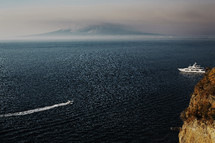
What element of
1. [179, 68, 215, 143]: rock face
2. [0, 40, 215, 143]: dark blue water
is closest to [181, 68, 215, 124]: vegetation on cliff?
[179, 68, 215, 143]: rock face

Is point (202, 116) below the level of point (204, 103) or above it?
below

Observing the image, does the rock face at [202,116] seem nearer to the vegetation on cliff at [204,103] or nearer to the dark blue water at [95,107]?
the vegetation on cliff at [204,103]

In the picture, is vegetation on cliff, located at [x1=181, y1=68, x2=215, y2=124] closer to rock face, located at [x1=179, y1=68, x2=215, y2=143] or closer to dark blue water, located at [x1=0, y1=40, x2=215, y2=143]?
rock face, located at [x1=179, y1=68, x2=215, y2=143]

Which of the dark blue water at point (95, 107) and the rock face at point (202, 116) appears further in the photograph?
the dark blue water at point (95, 107)

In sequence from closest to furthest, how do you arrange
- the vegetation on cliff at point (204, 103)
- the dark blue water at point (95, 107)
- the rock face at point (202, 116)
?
the rock face at point (202, 116), the vegetation on cliff at point (204, 103), the dark blue water at point (95, 107)

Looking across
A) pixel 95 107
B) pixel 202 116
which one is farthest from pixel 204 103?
pixel 95 107

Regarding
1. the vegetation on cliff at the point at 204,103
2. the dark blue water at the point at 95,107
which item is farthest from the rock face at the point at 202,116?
the dark blue water at the point at 95,107

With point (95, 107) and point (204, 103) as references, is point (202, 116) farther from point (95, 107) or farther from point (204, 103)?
point (95, 107)

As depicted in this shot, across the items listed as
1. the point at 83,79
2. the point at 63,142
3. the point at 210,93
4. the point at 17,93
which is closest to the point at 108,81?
the point at 83,79
